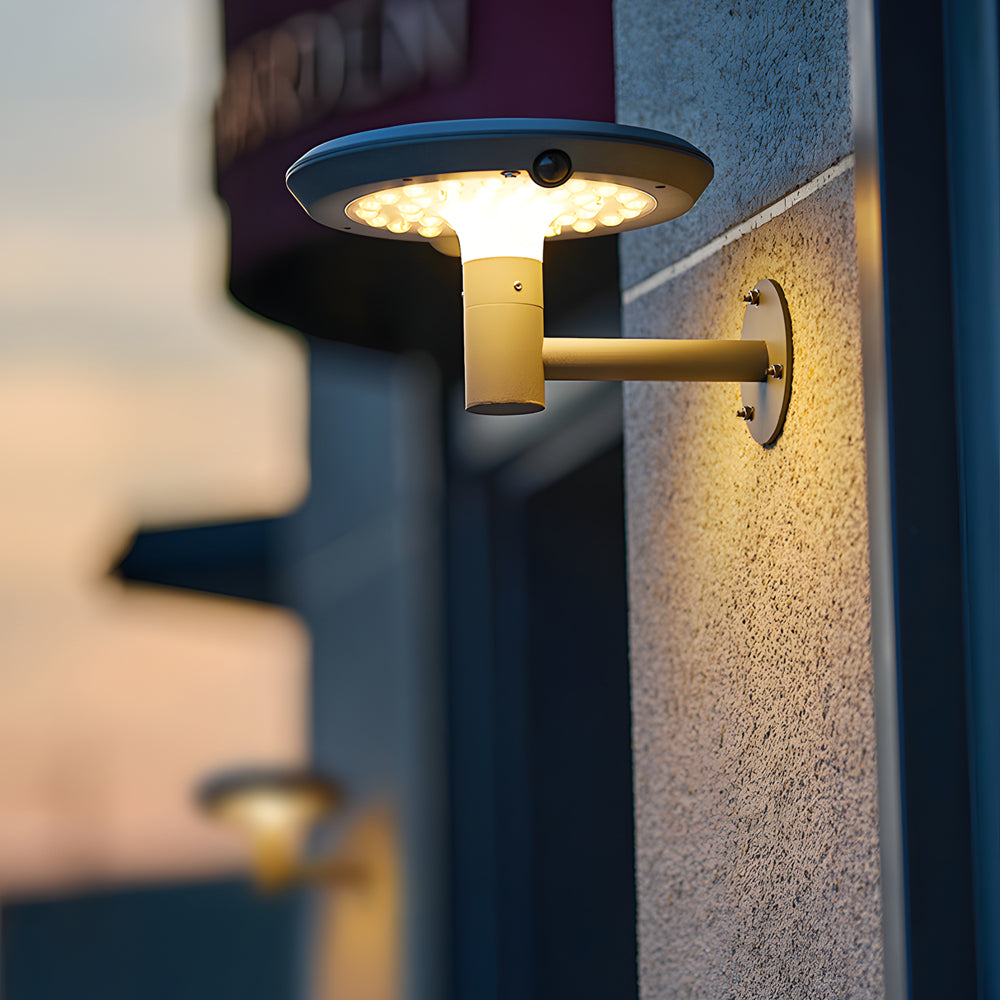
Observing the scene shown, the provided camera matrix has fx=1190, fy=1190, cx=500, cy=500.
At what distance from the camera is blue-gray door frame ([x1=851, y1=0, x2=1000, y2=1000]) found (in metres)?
1.03

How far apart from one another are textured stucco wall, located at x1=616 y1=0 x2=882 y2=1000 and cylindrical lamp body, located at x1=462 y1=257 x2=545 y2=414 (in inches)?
11.5

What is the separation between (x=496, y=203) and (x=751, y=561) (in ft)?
1.79

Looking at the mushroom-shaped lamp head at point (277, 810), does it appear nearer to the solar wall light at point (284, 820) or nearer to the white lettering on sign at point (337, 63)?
the solar wall light at point (284, 820)

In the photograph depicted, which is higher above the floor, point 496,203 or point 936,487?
point 496,203

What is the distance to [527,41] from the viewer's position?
128 inches

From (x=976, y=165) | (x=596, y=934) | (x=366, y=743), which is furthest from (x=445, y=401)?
(x=976, y=165)

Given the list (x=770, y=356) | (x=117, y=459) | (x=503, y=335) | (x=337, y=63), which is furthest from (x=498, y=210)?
(x=117, y=459)

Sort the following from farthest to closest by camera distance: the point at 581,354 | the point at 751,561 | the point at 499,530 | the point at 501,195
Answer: the point at 499,530, the point at 751,561, the point at 581,354, the point at 501,195

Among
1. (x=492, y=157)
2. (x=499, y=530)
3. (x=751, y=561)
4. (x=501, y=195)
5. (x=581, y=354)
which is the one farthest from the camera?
(x=499, y=530)

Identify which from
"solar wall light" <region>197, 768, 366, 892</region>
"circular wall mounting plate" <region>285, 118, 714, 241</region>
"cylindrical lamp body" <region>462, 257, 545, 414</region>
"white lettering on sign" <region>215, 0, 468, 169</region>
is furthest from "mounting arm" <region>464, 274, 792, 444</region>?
"solar wall light" <region>197, 768, 366, 892</region>

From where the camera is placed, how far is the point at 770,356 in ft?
4.20

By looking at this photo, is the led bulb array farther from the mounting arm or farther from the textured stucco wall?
the textured stucco wall

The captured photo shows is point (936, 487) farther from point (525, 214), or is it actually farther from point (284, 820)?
point (284, 820)

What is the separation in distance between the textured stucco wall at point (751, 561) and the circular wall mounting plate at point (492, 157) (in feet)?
0.76
